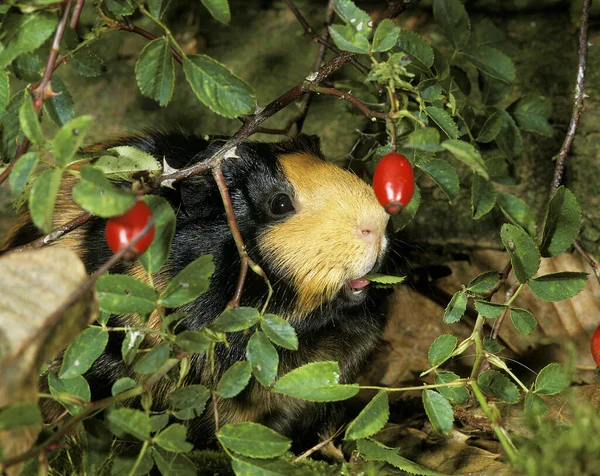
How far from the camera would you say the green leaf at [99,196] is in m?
1.56

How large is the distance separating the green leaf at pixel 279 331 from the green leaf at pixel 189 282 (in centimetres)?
24

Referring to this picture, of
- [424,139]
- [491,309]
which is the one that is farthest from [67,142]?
[491,309]

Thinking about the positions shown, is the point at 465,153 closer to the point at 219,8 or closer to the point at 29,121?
the point at 219,8

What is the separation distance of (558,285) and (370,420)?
2.40 feet

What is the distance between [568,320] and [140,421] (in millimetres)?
2345

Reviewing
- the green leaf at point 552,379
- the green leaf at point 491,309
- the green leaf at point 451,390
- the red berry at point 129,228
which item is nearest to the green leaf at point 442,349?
the green leaf at point 451,390

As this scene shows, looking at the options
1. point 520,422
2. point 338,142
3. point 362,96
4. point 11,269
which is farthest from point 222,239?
point 338,142

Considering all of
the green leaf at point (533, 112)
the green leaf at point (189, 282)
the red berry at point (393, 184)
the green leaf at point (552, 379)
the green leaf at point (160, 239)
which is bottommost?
the green leaf at point (552, 379)

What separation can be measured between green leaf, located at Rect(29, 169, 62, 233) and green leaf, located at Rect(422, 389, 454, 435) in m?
1.18

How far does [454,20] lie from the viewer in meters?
2.54

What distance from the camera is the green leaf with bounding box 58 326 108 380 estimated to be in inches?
76.2

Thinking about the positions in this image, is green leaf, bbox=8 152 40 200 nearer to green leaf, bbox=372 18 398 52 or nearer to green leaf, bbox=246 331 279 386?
green leaf, bbox=246 331 279 386

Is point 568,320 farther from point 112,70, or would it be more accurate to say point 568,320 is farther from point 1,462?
point 112,70

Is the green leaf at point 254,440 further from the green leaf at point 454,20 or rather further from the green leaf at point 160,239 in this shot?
the green leaf at point 454,20
